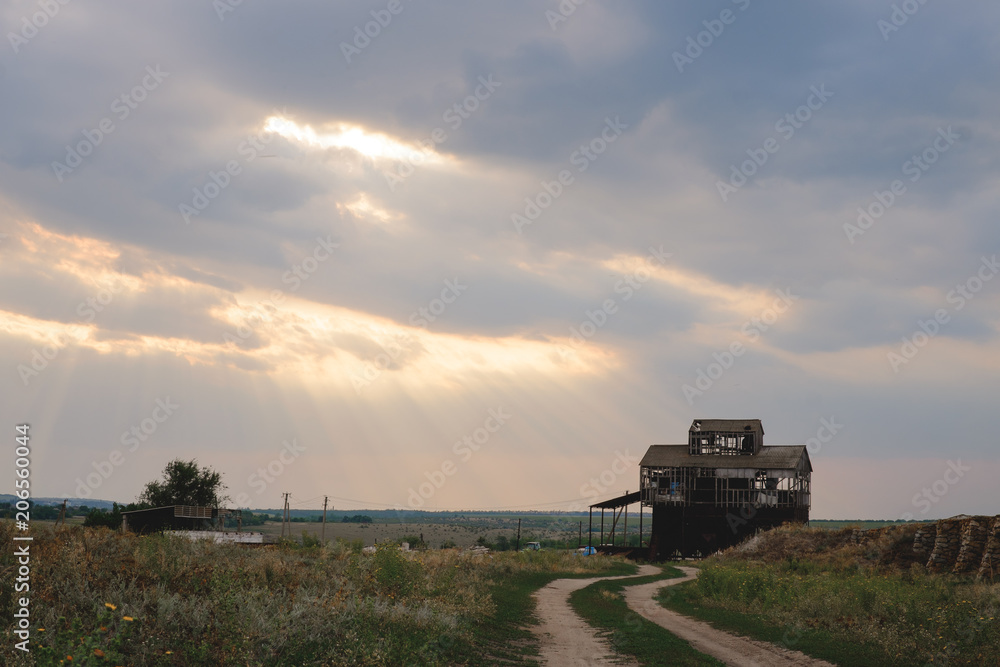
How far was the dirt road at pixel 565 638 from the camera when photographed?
17094 millimetres

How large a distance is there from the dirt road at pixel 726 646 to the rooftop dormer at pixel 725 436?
5581 cm

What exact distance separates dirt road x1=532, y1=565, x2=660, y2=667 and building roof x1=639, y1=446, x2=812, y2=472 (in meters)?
50.8

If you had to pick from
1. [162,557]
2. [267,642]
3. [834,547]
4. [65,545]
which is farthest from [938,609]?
[834,547]

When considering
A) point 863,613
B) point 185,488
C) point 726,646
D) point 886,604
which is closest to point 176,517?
point 185,488

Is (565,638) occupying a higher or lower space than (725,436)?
lower

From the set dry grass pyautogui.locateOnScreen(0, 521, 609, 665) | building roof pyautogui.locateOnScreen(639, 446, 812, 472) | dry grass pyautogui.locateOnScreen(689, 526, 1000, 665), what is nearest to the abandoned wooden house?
building roof pyautogui.locateOnScreen(639, 446, 812, 472)

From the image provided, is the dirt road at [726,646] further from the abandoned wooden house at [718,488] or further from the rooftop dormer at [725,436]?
the rooftop dormer at [725,436]

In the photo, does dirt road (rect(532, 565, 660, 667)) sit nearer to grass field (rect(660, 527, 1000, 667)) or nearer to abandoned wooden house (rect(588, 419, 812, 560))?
grass field (rect(660, 527, 1000, 667))

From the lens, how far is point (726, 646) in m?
20.2

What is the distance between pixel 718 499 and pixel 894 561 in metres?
37.9

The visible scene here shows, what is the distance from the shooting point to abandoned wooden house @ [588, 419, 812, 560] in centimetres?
7731

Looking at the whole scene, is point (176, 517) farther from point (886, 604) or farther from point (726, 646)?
point (886, 604)

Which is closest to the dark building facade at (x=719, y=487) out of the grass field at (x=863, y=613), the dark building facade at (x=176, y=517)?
the grass field at (x=863, y=613)

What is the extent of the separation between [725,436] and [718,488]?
680 cm
